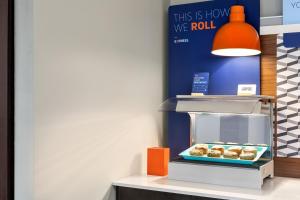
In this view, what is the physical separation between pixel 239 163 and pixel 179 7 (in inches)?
47.1

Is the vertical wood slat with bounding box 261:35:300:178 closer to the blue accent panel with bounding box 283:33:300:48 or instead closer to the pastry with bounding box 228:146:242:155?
the blue accent panel with bounding box 283:33:300:48

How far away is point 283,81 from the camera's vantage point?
2.44 meters

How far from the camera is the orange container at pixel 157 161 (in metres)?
2.45

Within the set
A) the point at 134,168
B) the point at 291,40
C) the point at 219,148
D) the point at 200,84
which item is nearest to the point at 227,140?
the point at 219,148

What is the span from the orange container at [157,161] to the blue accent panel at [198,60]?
294 mm

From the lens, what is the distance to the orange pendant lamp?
2.26 meters

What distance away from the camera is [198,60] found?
8.86ft

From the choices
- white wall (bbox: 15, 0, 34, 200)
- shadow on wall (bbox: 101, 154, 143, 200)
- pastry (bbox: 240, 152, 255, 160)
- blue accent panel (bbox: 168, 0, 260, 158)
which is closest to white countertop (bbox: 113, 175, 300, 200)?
shadow on wall (bbox: 101, 154, 143, 200)

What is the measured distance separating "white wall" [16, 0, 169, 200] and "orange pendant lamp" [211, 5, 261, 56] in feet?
1.84

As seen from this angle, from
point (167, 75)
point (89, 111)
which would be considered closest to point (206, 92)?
point (167, 75)

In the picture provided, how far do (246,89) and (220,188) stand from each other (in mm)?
722

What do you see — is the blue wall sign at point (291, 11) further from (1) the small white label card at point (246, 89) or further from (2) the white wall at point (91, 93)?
(2) the white wall at point (91, 93)

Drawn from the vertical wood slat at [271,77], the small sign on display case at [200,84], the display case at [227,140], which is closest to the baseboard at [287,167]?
the vertical wood slat at [271,77]

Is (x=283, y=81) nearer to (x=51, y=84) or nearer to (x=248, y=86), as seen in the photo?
(x=248, y=86)
